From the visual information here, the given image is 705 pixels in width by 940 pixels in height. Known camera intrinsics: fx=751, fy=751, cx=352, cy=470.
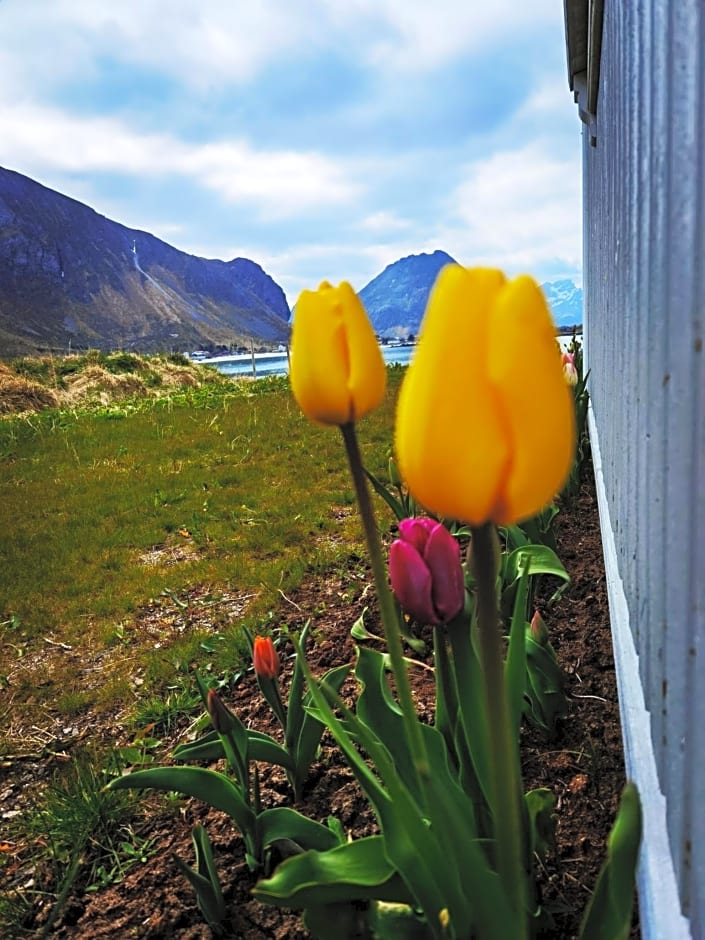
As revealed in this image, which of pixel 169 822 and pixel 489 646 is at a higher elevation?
pixel 489 646

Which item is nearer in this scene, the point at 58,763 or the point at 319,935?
the point at 319,935

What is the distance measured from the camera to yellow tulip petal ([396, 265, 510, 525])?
0.52m

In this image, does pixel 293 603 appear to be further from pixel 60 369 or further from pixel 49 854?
pixel 60 369

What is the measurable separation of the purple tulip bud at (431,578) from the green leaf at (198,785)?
1.76 feet

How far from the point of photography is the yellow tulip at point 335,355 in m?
0.68

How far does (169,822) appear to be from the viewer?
165cm

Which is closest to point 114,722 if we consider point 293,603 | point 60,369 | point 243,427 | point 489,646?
point 293,603

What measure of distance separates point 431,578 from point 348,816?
2.75 ft

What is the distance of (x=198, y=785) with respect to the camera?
48.7 inches

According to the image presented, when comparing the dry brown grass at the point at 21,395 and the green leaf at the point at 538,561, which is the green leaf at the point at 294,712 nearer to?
the green leaf at the point at 538,561

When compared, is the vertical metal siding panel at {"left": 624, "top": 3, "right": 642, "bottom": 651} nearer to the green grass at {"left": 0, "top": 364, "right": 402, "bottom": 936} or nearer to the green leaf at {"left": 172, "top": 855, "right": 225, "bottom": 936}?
the green leaf at {"left": 172, "top": 855, "right": 225, "bottom": 936}

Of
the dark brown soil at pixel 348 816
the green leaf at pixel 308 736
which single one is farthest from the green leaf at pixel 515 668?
the green leaf at pixel 308 736

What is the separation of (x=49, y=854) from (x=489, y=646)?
55.6 inches

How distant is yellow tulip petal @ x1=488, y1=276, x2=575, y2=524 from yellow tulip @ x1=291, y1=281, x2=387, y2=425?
0.18 meters
